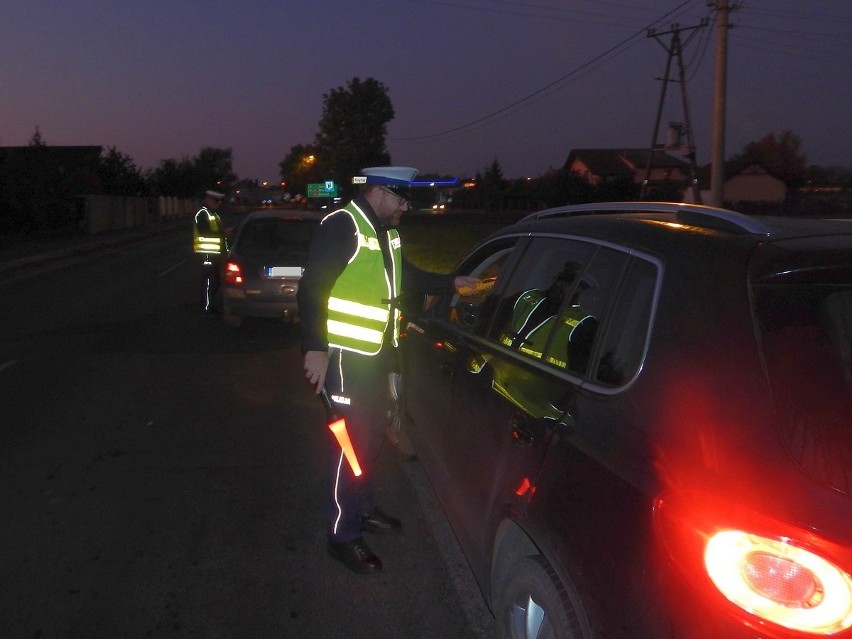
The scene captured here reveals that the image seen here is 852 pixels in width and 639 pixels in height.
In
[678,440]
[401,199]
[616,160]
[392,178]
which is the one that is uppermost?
[616,160]

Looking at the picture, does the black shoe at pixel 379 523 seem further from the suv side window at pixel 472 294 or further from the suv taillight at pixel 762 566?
the suv taillight at pixel 762 566

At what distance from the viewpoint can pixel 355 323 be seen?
4.01 meters

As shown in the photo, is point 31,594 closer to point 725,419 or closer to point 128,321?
point 725,419

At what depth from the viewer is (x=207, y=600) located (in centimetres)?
397

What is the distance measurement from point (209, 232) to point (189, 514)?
7.47 meters

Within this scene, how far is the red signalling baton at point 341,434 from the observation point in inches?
157

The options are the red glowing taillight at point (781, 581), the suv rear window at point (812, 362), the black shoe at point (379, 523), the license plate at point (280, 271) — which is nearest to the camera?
the red glowing taillight at point (781, 581)

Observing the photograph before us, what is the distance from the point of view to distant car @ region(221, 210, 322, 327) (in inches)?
418

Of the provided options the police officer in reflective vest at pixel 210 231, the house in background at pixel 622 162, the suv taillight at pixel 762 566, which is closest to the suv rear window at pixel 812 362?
the suv taillight at pixel 762 566

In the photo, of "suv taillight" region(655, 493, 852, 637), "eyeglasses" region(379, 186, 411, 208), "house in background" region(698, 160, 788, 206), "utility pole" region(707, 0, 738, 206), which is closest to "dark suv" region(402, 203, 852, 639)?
"suv taillight" region(655, 493, 852, 637)

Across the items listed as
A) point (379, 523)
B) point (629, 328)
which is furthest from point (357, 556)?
point (629, 328)

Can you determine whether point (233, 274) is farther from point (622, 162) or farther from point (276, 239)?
point (622, 162)

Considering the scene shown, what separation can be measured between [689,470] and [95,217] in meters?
42.2

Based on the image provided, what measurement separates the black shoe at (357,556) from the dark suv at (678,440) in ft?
3.35
